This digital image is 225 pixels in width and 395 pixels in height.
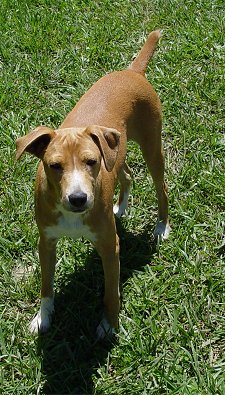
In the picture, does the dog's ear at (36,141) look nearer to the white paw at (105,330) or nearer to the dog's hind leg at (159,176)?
the dog's hind leg at (159,176)

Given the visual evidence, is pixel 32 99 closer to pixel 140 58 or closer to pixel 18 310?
pixel 140 58

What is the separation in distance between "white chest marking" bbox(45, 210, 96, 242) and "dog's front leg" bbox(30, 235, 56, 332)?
29 cm

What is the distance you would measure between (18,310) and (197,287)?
1.31 meters

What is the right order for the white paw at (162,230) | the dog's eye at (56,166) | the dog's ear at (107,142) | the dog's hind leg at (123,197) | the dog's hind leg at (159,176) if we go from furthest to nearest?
the dog's hind leg at (123,197) → the white paw at (162,230) → the dog's hind leg at (159,176) → the dog's ear at (107,142) → the dog's eye at (56,166)

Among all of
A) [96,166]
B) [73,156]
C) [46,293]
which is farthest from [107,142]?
[46,293]

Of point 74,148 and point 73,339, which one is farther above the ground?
point 74,148

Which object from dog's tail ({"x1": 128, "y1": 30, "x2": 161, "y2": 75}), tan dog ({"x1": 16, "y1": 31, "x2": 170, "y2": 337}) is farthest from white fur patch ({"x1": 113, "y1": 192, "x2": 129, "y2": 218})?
dog's tail ({"x1": 128, "y1": 30, "x2": 161, "y2": 75})

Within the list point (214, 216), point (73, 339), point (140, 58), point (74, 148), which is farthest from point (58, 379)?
point (140, 58)

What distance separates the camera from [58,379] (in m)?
4.29

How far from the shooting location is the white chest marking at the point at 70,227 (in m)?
3.95

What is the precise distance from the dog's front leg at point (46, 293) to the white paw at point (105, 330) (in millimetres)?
361

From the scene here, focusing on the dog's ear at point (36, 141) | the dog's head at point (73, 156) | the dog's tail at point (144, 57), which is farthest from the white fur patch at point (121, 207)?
the dog's ear at point (36, 141)

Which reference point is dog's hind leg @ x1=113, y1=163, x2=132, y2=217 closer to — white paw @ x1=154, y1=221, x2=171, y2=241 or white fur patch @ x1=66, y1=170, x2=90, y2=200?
white paw @ x1=154, y1=221, x2=171, y2=241

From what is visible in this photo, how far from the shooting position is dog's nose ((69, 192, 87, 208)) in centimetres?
350
